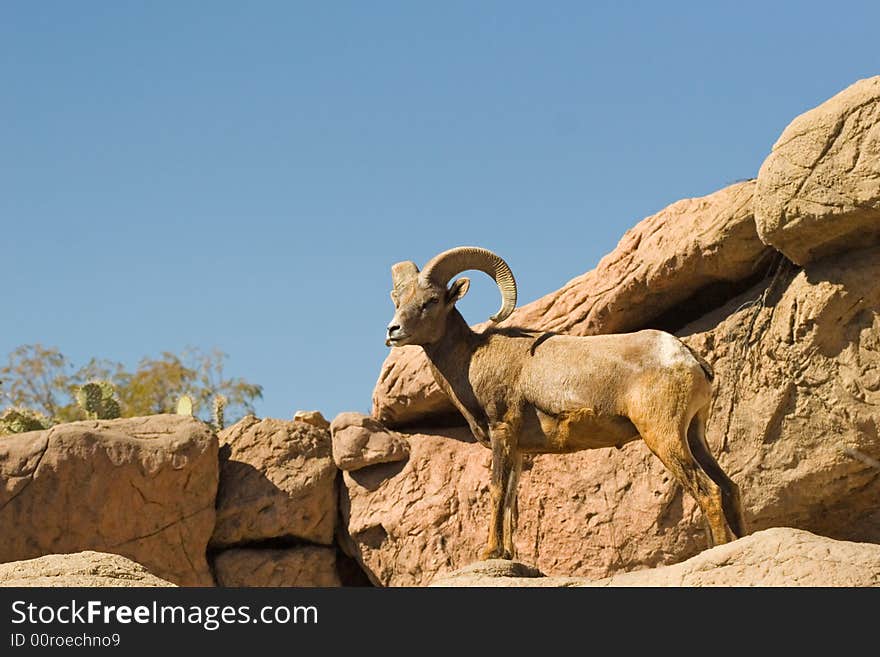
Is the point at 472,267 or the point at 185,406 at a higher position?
the point at 185,406

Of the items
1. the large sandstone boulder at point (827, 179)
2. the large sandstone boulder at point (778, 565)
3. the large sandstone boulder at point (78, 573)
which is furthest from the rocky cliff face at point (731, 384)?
the large sandstone boulder at point (78, 573)

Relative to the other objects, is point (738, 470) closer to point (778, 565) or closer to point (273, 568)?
point (778, 565)

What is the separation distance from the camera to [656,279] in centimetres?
1276

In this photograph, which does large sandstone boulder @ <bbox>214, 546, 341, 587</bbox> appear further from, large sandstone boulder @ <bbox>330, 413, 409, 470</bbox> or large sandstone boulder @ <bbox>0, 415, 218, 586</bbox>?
large sandstone boulder @ <bbox>330, 413, 409, 470</bbox>

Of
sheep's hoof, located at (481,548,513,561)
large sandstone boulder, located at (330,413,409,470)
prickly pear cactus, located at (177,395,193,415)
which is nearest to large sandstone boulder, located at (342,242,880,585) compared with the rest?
large sandstone boulder, located at (330,413,409,470)

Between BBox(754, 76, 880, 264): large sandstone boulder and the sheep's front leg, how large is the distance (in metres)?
3.32

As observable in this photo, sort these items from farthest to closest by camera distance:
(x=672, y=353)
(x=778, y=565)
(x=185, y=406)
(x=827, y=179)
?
(x=185, y=406)
(x=827, y=179)
(x=672, y=353)
(x=778, y=565)

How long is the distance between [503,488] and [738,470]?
3.08 metres

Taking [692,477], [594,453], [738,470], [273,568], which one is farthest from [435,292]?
[273,568]

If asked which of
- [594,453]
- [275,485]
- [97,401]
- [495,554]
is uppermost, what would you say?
[97,401]

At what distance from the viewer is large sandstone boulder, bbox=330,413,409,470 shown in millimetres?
14125

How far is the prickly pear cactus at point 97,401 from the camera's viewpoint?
1580 centimetres

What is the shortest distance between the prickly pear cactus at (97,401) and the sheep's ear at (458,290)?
652 cm

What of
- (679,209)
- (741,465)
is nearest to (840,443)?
(741,465)
